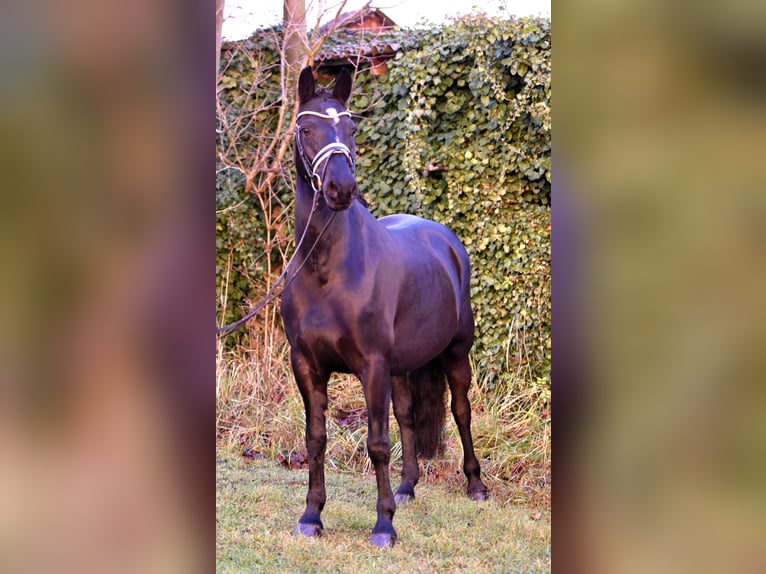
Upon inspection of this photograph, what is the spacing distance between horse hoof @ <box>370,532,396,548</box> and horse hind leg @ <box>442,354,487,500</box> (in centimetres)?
133

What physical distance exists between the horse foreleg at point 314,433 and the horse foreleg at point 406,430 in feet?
3.56

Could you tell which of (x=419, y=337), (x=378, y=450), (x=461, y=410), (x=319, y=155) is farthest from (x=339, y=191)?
(x=461, y=410)

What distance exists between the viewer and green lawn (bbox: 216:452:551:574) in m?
3.94

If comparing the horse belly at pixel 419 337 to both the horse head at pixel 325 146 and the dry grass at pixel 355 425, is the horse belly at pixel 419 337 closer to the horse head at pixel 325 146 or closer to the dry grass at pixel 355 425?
the horse head at pixel 325 146

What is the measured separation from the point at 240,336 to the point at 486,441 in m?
3.02

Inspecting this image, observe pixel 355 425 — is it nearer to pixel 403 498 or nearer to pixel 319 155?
pixel 403 498
